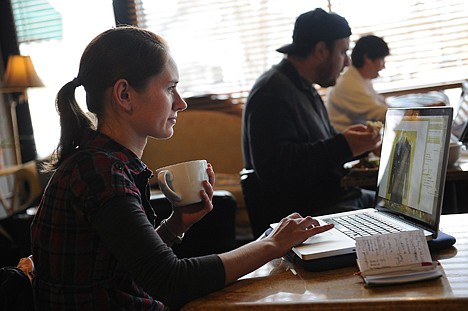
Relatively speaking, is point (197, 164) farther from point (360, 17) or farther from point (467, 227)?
point (360, 17)

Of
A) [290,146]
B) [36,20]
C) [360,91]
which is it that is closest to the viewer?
[290,146]

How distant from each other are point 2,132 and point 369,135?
375 cm

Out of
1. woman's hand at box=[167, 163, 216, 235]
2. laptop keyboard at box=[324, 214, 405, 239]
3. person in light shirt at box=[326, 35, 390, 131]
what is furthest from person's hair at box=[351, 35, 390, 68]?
woman's hand at box=[167, 163, 216, 235]

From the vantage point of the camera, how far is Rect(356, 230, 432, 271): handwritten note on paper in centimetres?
94

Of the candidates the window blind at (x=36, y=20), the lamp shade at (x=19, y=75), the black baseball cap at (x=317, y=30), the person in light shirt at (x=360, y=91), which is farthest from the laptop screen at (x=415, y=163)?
the window blind at (x=36, y=20)

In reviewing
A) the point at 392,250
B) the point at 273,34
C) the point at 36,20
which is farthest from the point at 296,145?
the point at 36,20

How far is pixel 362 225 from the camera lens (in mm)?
1257

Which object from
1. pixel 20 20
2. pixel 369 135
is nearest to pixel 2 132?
pixel 20 20

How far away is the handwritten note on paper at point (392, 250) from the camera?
3.09ft

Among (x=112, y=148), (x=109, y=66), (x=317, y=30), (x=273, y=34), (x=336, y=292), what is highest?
(x=273, y=34)

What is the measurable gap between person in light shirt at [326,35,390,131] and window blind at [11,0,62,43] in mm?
2395

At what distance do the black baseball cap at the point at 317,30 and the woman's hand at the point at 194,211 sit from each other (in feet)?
4.38

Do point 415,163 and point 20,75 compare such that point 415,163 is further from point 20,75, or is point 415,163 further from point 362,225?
point 20,75

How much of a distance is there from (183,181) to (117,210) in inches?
8.0
